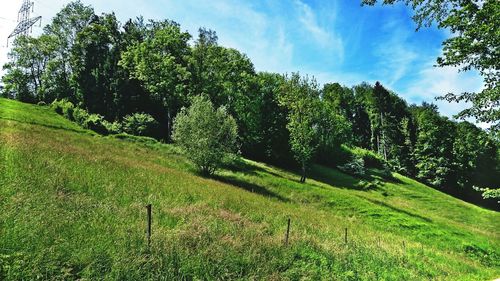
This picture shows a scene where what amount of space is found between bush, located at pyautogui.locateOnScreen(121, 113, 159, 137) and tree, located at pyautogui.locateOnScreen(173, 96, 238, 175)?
1839 centimetres

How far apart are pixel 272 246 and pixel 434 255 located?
1434 cm

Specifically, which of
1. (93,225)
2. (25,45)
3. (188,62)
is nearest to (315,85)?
(188,62)

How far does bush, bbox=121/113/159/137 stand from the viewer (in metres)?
54.4

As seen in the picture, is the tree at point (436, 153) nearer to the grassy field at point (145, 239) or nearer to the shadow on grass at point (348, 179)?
the shadow on grass at point (348, 179)

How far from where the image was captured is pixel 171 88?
184 feet

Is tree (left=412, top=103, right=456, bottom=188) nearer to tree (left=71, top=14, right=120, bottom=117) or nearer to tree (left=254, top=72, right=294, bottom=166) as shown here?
tree (left=254, top=72, right=294, bottom=166)

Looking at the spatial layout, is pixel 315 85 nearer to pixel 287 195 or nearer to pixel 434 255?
pixel 287 195

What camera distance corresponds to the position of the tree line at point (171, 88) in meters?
56.2

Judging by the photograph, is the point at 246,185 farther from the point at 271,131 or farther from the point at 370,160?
the point at 370,160

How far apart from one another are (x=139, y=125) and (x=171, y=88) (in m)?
7.65

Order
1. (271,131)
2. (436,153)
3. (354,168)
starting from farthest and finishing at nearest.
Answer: (436,153) → (354,168) → (271,131)

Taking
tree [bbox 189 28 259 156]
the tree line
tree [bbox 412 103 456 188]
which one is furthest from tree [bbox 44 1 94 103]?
tree [bbox 412 103 456 188]

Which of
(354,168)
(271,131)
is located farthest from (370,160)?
(271,131)

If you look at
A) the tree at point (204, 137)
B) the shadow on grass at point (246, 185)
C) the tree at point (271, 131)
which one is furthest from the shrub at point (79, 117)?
the tree at point (271, 131)
